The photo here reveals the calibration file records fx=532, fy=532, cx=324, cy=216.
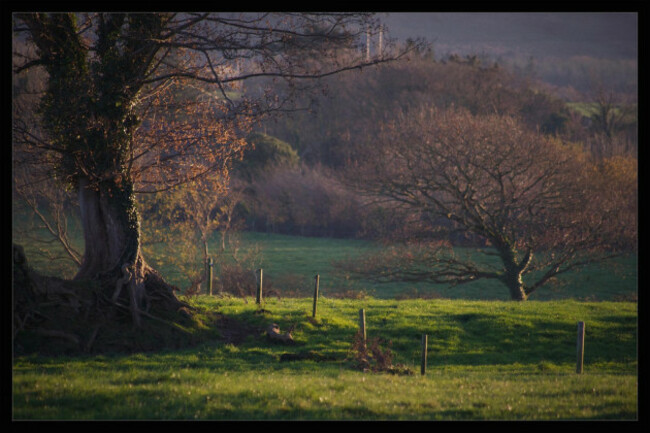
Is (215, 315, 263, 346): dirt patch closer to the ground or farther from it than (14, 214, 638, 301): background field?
farther from it

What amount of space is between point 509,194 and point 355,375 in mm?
20708

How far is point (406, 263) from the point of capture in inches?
1248

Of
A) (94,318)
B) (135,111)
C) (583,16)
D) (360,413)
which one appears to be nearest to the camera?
(360,413)

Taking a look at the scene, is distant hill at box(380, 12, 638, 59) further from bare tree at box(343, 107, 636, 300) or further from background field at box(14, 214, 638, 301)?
background field at box(14, 214, 638, 301)

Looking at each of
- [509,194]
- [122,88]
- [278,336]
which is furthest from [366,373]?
[509,194]

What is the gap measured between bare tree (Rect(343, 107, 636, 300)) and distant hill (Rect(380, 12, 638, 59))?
5.09 metres

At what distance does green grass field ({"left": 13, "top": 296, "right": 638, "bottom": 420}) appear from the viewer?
921 cm

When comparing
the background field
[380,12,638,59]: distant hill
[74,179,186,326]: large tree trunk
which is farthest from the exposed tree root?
the background field

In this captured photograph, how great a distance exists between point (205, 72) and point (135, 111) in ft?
10.4

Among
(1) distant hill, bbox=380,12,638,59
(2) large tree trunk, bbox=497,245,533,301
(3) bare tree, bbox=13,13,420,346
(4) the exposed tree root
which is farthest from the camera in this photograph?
(2) large tree trunk, bbox=497,245,533,301

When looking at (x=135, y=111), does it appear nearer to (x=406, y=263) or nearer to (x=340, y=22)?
(x=340, y=22)

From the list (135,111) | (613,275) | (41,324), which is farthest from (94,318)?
(613,275)

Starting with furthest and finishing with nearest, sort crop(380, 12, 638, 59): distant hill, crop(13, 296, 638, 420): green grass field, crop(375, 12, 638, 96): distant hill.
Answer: crop(380, 12, 638, 59): distant hill
crop(375, 12, 638, 96): distant hill
crop(13, 296, 638, 420): green grass field

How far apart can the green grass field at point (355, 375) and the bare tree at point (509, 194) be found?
30.1 feet
